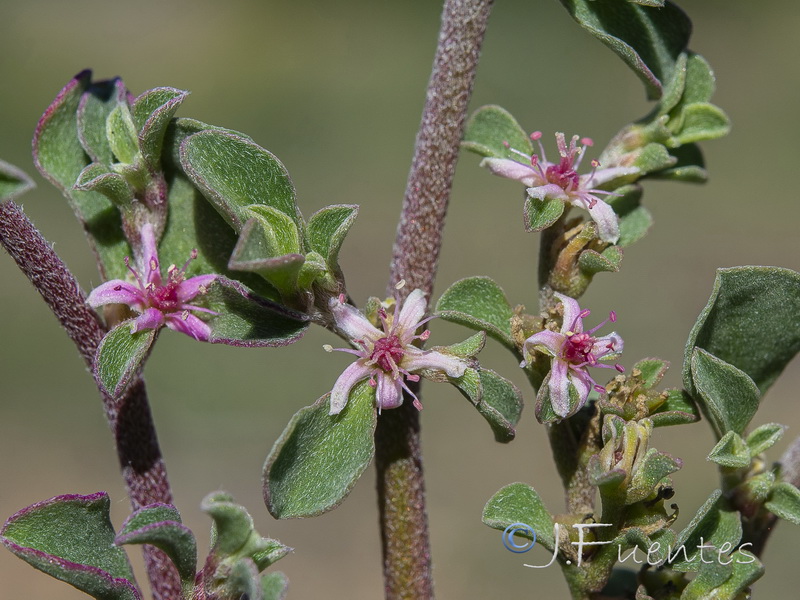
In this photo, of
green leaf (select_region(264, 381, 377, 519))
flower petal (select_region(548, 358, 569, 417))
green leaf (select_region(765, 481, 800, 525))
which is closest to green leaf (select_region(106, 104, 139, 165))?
green leaf (select_region(264, 381, 377, 519))

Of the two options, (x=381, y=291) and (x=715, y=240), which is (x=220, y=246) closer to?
(x=381, y=291)

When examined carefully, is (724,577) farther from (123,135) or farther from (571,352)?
(123,135)

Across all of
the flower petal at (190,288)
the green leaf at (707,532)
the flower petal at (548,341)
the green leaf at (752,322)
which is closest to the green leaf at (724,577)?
the green leaf at (707,532)

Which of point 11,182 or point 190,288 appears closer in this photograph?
point 11,182

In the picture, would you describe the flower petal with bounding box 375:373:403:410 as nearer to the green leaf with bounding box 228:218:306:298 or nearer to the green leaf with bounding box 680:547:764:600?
the green leaf with bounding box 228:218:306:298

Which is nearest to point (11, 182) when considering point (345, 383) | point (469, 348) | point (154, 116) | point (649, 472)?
point (154, 116)

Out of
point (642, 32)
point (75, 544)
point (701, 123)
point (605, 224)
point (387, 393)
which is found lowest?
point (75, 544)
